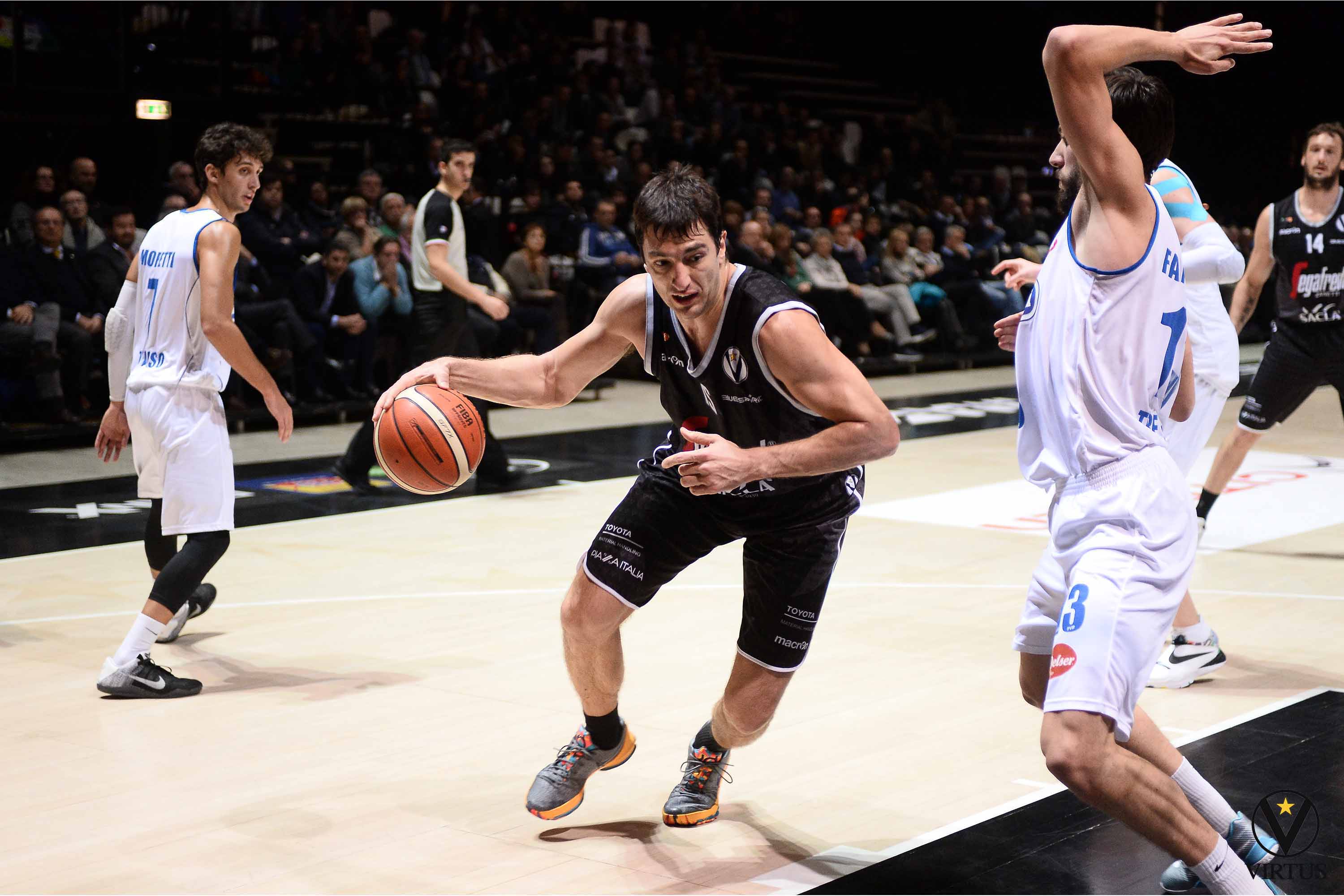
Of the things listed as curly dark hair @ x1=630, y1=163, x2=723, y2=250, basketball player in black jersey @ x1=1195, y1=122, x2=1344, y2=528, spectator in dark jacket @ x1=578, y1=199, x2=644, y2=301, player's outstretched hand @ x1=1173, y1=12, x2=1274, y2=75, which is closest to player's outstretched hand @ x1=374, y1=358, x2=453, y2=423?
curly dark hair @ x1=630, y1=163, x2=723, y2=250

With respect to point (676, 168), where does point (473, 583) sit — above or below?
below

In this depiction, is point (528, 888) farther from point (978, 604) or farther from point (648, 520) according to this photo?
point (978, 604)

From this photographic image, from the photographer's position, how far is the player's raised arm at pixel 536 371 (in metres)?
3.58

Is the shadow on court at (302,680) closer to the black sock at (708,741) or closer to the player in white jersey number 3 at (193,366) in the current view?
the player in white jersey number 3 at (193,366)

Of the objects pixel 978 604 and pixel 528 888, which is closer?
pixel 528 888

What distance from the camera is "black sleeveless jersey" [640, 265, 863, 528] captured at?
3355 millimetres

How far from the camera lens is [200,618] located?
18.7 feet

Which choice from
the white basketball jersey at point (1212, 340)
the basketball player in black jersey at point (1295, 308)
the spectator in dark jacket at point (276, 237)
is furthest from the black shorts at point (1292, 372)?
the spectator in dark jacket at point (276, 237)

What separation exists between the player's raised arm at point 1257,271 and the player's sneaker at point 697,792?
385cm

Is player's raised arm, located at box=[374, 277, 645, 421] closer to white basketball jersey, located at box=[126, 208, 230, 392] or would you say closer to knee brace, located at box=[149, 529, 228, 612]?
knee brace, located at box=[149, 529, 228, 612]

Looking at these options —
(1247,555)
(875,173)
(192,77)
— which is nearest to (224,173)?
(1247,555)

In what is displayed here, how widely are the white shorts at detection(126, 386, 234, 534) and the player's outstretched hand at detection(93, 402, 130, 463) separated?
0.55ft

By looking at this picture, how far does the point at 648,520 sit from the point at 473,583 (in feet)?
8.96

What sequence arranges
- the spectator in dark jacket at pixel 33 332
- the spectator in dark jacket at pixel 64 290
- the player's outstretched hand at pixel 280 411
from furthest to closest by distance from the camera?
the spectator in dark jacket at pixel 64 290
the spectator in dark jacket at pixel 33 332
the player's outstretched hand at pixel 280 411
